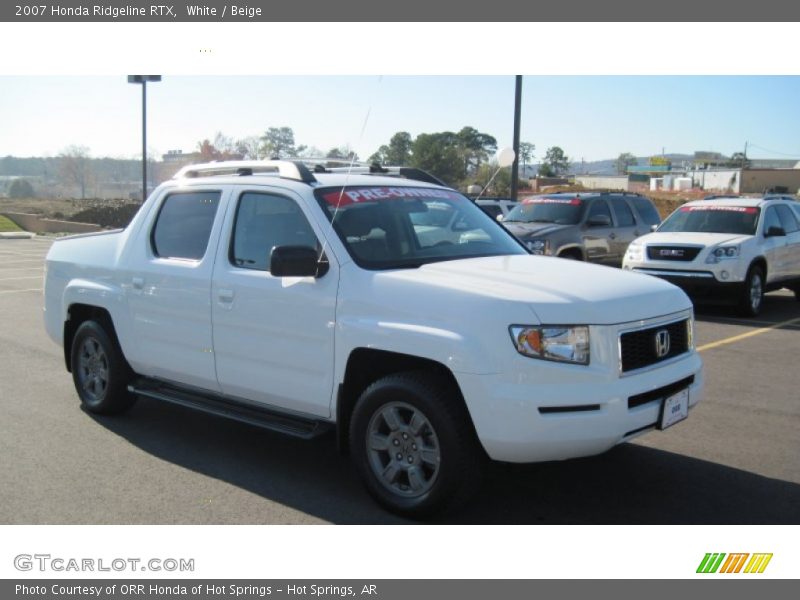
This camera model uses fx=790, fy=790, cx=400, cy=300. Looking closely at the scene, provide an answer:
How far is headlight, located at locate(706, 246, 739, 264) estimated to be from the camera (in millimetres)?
11891

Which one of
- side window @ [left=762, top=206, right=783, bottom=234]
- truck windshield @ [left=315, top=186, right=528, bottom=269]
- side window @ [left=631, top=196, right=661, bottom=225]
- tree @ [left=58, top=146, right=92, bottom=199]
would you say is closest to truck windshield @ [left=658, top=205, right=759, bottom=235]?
side window @ [left=762, top=206, right=783, bottom=234]

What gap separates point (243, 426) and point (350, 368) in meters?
2.05

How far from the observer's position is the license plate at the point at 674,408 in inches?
171

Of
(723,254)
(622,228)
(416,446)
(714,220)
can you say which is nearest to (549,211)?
(622,228)

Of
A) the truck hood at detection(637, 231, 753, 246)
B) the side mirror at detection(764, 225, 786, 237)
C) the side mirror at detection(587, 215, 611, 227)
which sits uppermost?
the side mirror at detection(587, 215, 611, 227)

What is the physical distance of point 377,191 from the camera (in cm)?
532

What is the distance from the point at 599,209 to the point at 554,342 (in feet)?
36.1

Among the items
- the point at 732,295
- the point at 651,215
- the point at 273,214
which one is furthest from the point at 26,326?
the point at 651,215

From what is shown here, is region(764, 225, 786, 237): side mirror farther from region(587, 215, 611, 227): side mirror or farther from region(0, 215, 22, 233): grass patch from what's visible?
region(0, 215, 22, 233): grass patch

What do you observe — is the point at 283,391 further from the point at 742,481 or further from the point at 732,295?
the point at 732,295

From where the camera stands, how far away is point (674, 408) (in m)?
4.46

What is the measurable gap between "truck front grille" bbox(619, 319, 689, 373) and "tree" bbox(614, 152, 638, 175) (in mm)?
145423

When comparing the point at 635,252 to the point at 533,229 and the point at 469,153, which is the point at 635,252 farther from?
the point at 469,153

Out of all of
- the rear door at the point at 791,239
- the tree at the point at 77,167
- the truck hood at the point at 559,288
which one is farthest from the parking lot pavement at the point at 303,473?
the tree at the point at 77,167
